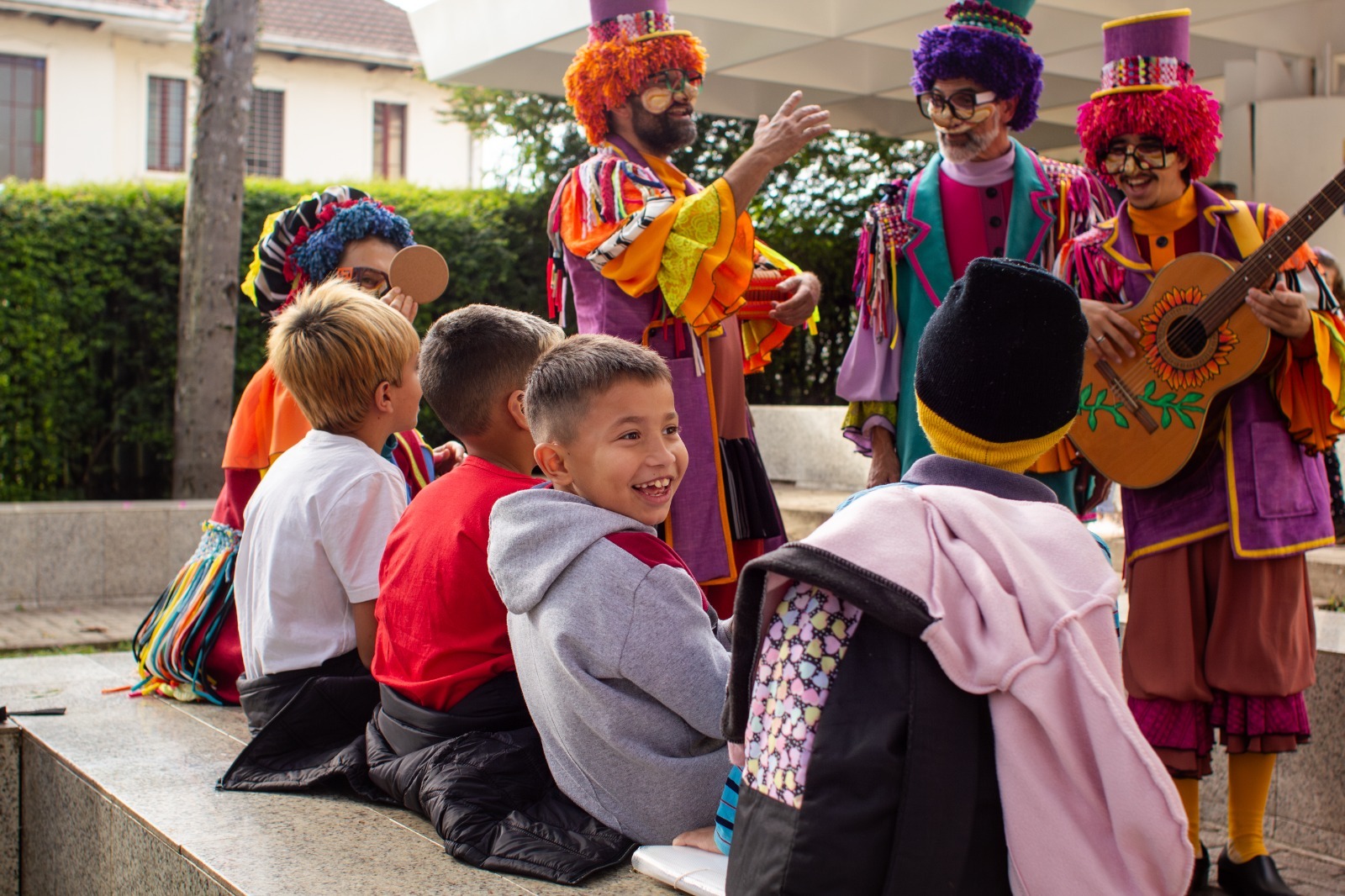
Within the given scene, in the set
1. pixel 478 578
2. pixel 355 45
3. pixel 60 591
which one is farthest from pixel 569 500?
pixel 355 45

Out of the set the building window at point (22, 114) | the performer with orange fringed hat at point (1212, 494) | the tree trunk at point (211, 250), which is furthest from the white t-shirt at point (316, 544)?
the building window at point (22, 114)

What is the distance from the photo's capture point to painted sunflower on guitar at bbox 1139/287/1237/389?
11.4 ft

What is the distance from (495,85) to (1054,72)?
4074mm

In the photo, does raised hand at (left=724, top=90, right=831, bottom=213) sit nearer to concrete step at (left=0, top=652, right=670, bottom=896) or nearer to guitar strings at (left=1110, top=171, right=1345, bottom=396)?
guitar strings at (left=1110, top=171, right=1345, bottom=396)

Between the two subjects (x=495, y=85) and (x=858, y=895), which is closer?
(x=858, y=895)

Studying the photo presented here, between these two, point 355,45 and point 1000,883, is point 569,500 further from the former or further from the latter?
point 355,45

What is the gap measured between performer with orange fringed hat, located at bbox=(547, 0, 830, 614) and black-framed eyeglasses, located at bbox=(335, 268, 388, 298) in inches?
24.2

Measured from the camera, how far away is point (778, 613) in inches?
71.7

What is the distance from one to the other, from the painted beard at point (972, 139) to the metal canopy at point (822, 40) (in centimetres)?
462

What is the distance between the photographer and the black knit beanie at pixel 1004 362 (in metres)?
1.79

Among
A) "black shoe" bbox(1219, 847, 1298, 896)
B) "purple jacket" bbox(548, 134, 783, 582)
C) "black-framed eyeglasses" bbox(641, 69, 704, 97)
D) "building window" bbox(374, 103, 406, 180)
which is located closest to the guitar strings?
"purple jacket" bbox(548, 134, 783, 582)

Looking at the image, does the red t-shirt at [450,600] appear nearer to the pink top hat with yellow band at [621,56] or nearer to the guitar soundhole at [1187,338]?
the pink top hat with yellow band at [621,56]

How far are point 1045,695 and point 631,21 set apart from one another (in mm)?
2703

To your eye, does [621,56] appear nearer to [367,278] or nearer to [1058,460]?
[367,278]
